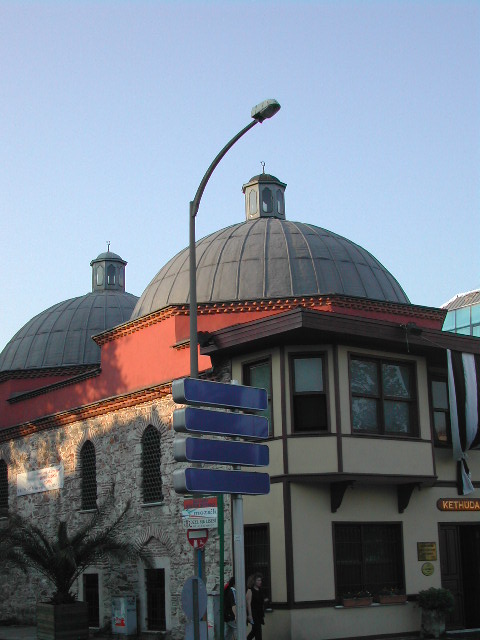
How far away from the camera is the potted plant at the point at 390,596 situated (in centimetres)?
1853

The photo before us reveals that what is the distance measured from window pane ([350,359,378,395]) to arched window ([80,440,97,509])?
27.8 feet

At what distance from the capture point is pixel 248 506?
62.2 feet

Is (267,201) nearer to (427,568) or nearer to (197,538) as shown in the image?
(427,568)

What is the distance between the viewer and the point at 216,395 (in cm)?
1224

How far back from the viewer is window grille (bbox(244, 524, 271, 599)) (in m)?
18.2

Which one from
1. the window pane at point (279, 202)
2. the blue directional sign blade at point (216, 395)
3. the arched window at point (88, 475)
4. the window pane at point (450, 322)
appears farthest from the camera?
the window pane at point (450, 322)

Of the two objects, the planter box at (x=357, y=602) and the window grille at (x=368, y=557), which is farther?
the window grille at (x=368, y=557)

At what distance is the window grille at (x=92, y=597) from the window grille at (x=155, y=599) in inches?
93.3

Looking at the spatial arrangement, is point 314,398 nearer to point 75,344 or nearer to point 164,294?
point 164,294

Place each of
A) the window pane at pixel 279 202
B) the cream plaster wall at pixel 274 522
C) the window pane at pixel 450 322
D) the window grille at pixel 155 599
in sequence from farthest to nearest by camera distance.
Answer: the window pane at pixel 450 322 → the window pane at pixel 279 202 → the window grille at pixel 155 599 → the cream plaster wall at pixel 274 522

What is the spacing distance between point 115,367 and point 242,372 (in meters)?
5.97

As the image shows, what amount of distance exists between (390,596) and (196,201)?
9.03 metres

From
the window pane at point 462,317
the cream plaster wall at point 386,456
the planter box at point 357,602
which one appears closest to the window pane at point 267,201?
the cream plaster wall at point 386,456

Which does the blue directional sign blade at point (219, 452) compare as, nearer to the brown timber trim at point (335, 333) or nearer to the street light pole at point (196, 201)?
the street light pole at point (196, 201)
